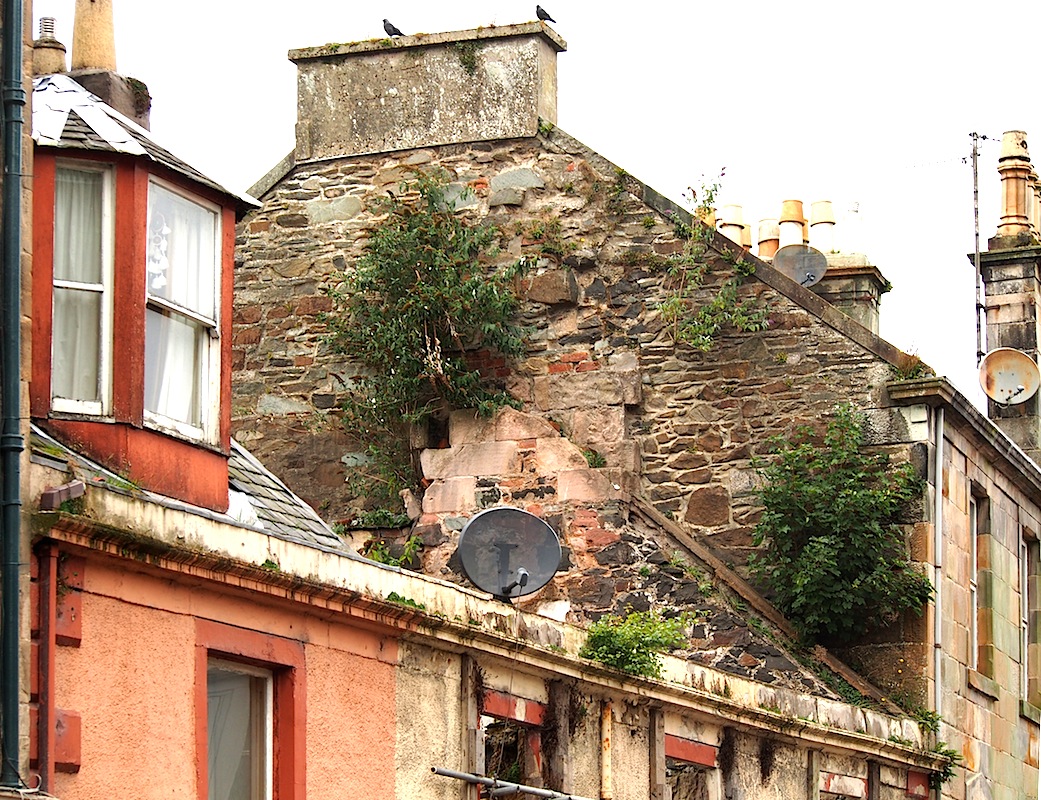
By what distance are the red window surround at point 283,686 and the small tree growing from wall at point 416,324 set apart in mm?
8716

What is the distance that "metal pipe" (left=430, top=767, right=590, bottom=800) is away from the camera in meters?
A: 12.2

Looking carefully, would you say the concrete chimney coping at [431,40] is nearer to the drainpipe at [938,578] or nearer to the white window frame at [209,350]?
the drainpipe at [938,578]

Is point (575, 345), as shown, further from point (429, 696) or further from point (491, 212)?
point (429, 696)

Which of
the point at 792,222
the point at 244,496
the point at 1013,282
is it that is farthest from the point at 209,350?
the point at 1013,282

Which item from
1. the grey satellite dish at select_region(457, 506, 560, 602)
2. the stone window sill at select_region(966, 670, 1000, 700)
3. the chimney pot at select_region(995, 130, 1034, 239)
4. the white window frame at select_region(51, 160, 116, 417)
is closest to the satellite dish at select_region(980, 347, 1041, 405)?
the chimney pot at select_region(995, 130, 1034, 239)

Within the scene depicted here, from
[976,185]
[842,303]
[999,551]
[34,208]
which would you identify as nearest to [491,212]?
[842,303]

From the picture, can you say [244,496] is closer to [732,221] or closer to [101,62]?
[101,62]

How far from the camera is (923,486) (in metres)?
19.0

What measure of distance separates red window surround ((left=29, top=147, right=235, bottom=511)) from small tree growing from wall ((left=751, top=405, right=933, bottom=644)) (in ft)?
28.3

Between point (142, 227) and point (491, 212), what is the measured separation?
33.1 feet

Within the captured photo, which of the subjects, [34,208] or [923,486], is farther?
[923,486]

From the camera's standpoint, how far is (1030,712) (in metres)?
21.9

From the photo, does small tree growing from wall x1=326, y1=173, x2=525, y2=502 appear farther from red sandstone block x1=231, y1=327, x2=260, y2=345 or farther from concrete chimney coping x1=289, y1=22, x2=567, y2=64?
concrete chimney coping x1=289, y1=22, x2=567, y2=64

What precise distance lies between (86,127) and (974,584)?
1201cm
